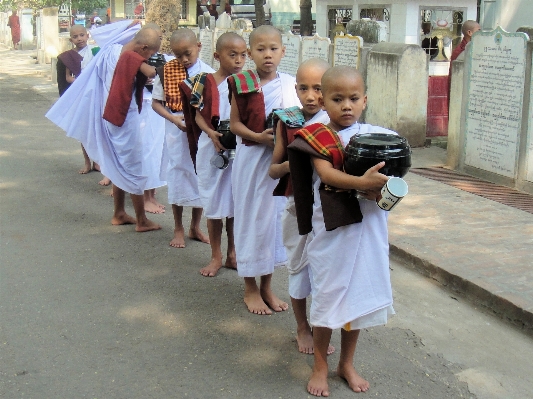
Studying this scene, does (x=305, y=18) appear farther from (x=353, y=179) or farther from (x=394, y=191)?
(x=394, y=191)

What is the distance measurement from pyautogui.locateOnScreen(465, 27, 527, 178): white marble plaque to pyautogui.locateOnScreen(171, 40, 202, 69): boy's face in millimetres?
3449

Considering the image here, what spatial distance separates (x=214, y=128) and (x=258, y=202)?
0.85 metres

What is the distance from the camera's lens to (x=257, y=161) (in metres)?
4.45

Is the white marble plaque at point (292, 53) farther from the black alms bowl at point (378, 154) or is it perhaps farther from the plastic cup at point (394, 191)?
the plastic cup at point (394, 191)

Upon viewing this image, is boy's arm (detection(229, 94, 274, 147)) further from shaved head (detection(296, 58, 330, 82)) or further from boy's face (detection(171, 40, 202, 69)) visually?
boy's face (detection(171, 40, 202, 69))

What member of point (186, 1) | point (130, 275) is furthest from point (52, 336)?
point (186, 1)

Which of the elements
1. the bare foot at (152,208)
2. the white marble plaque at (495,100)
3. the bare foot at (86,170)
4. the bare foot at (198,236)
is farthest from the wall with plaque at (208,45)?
the bare foot at (198,236)

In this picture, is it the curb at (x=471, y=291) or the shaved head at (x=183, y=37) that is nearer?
the curb at (x=471, y=291)

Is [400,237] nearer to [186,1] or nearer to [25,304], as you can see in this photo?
[25,304]

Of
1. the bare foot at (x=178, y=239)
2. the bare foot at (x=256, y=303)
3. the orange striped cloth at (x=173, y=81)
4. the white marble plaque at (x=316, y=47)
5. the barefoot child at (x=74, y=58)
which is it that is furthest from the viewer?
the white marble plaque at (x=316, y=47)

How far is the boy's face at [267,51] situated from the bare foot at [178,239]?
6.92 feet

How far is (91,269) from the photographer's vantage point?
5.45 meters

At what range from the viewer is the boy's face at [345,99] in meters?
3.26

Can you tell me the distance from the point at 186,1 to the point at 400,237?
126 feet
